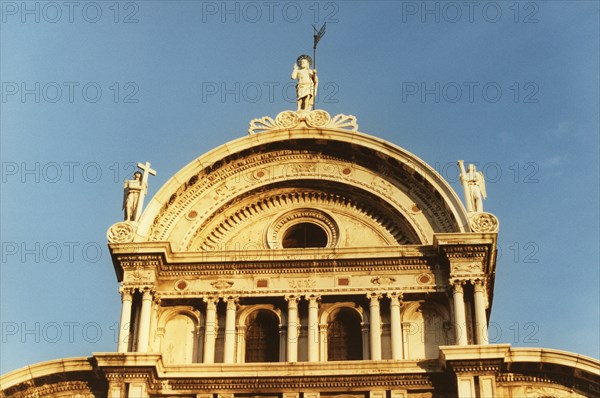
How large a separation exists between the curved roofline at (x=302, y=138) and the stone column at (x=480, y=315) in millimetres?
1686

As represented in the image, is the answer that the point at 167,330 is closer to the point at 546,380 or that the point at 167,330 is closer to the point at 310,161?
the point at 310,161

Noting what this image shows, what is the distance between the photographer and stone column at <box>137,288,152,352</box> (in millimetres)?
33125

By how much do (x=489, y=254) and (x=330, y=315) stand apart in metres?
4.40

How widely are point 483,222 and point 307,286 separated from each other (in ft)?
16.0

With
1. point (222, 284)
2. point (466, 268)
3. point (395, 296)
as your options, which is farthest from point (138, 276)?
point (466, 268)

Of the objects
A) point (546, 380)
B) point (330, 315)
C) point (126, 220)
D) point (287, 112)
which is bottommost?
point (546, 380)

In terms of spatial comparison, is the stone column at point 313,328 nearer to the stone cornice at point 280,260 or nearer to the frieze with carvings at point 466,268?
the stone cornice at point 280,260

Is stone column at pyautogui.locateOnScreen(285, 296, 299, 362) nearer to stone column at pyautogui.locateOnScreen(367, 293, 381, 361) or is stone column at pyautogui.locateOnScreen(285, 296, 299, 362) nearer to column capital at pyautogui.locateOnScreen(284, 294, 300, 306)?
column capital at pyautogui.locateOnScreen(284, 294, 300, 306)

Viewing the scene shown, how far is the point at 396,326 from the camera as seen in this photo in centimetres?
3350

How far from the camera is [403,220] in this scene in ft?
116

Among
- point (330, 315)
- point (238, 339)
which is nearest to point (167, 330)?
point (238, 339)

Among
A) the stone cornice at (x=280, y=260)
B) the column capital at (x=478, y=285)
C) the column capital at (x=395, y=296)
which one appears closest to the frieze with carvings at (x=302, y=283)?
the stone cornice at (x=280, y=260)

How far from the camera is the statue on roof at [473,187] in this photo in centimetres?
3503

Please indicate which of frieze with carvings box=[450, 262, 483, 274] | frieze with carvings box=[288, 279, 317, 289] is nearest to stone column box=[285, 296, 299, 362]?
frieze with carvings box=[288, 279, 317, 289]
